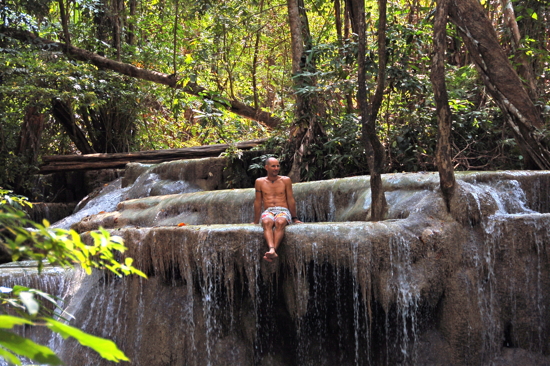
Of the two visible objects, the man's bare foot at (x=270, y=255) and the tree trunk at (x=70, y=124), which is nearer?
the man's bare foot at (x=270, y=255)

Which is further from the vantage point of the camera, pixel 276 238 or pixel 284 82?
pixel 284 82

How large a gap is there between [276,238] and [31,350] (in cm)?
440

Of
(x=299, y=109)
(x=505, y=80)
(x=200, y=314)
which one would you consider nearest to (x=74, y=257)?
(x=200, y=314)

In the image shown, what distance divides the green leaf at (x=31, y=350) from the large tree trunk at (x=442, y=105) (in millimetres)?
5255

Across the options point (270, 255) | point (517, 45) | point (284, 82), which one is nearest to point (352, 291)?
point (270, 255)

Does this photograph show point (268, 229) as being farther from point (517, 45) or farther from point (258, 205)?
point (517, 45)

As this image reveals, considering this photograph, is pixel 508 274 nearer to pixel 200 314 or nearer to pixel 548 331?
pixel 548 331

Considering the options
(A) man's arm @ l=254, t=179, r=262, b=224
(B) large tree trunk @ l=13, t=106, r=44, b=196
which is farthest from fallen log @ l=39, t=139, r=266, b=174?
(A) man's arm @ l=254, t=179, r=262, b=224

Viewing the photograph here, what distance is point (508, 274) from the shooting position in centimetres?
526

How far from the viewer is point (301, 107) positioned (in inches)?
384

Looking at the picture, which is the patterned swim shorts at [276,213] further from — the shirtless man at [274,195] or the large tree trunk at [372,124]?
the large tree trunk at [372,124]

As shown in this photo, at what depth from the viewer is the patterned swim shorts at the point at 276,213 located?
17.9ft

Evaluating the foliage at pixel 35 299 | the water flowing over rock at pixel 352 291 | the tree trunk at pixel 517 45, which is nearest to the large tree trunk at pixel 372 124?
the water flowing over rock at pixel 352 291

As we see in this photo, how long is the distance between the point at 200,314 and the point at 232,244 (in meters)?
0.93
